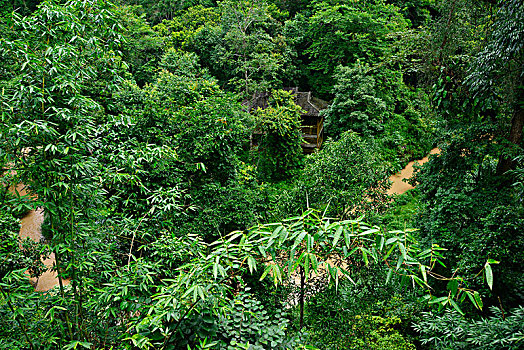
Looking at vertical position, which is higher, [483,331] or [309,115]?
[309,115]

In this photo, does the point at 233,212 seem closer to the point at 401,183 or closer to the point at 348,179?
the point at 348,179

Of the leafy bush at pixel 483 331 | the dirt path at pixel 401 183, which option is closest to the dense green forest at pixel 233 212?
the leafy bush at pixel 483 331

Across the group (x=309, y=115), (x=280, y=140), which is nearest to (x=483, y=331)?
(x=280, y=140)

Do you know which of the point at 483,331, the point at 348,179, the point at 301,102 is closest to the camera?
the point at 483,331

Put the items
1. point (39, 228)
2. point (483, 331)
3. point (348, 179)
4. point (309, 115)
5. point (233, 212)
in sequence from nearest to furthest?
1. point (483, 331)
2. point (348, 179)
3. point (233, 212)
4. point (39, 228)
5. point (309, 115)

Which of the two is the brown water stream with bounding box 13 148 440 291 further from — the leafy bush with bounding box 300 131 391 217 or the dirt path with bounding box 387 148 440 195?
the leafy bush with bounding box 300 131 391 217

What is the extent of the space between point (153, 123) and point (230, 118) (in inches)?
46.7

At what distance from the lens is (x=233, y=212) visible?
480 centimetres

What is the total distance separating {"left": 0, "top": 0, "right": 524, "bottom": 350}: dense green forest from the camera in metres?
1.50

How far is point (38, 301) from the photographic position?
193 centimetres

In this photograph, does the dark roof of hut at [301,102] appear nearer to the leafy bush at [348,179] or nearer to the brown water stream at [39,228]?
the brown water stream at [39,228]

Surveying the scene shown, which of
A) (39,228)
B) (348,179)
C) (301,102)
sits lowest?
(39,228)

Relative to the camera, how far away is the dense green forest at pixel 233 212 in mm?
1504

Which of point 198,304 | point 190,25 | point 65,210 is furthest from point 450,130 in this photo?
point 190,25
